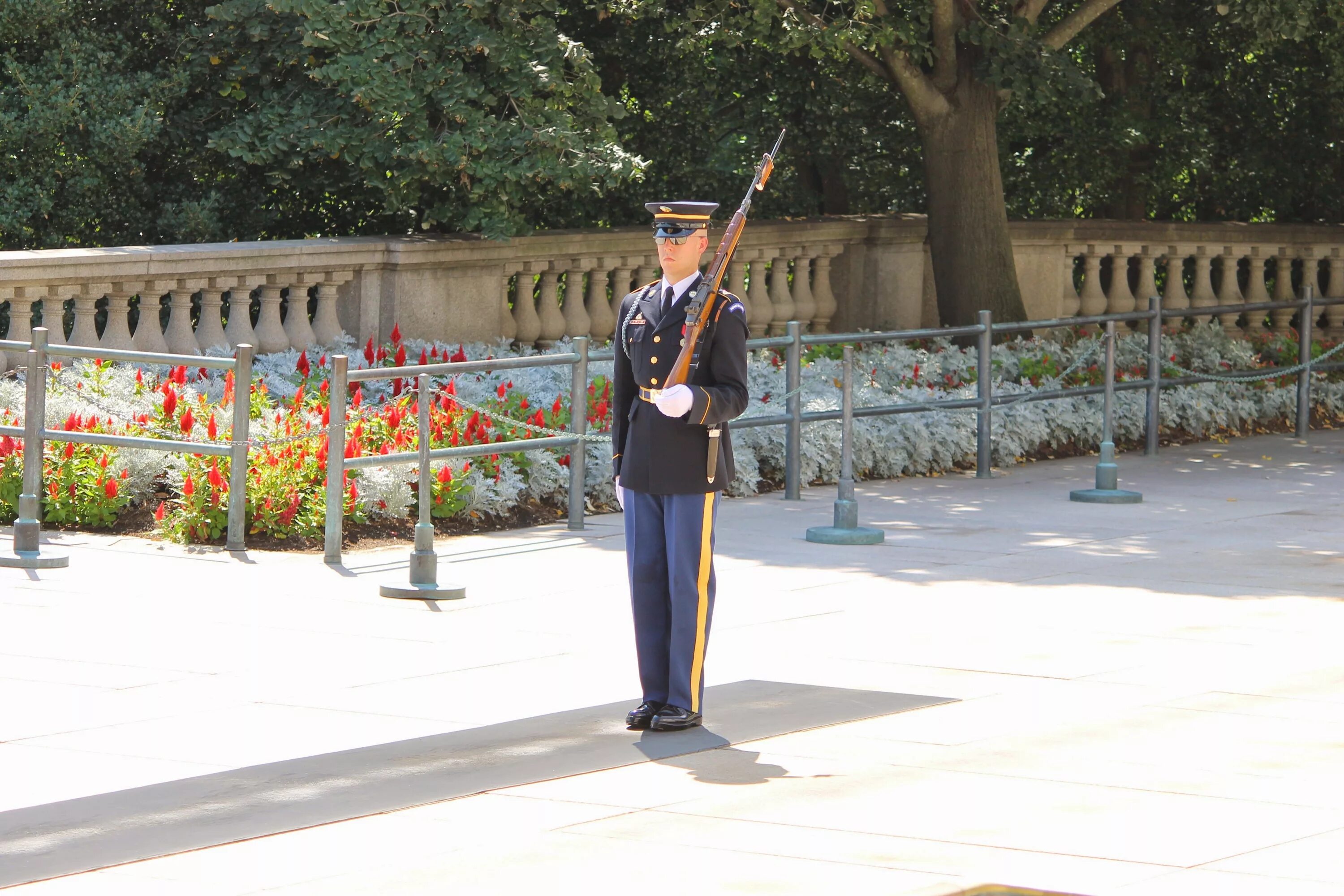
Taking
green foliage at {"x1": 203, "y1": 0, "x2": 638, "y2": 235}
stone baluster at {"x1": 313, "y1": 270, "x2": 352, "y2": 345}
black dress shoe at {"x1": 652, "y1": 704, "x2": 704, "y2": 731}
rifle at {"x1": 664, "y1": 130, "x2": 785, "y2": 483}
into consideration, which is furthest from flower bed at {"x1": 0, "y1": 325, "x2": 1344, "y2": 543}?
black dress shoe at {"x1": 652, "y1": 704, "x2": 704, "y2": 731}

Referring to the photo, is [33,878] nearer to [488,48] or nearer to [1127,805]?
[1127,805]

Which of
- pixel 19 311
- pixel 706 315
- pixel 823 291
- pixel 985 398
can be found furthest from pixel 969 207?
pixel 706 315

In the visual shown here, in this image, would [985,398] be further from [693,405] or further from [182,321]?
[693,405]

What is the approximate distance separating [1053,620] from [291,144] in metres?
7.92

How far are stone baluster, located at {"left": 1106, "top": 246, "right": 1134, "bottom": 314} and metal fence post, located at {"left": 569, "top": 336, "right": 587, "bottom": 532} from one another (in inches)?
349

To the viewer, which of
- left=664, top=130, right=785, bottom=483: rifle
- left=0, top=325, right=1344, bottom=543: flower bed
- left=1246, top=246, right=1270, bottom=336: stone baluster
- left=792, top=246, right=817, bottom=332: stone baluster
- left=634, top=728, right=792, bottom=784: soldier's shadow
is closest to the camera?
left=634, top=728, right=792, bottom=784: soldier's shadow

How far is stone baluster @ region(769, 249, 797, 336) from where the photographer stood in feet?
59.2

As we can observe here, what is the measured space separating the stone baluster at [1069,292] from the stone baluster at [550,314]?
5.67 metres

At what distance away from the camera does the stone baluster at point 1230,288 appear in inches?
807

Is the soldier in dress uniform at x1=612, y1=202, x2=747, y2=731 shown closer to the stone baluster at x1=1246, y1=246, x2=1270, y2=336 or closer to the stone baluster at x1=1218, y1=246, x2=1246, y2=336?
the stone baluster at x1=1218, y1=246, x2=1246, y2=336

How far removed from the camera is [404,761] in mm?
6934

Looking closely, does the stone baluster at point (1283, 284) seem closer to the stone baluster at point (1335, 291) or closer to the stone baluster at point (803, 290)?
the stone baluster at point (1335, 291)

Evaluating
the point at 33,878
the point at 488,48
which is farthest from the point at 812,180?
the point at 33,878

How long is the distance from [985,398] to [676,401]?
27.0 ft
